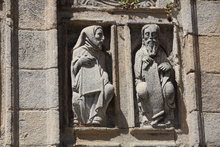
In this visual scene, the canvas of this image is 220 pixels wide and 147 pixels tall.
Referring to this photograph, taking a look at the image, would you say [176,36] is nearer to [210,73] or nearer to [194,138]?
[210,73]

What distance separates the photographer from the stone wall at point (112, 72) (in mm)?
8117

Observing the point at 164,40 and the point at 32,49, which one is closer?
the point at 32,49

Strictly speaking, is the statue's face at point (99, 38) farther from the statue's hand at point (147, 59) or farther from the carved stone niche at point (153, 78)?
the statue's hand at point (147, 59)

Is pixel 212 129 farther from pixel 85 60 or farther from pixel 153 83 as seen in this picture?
pixel 85 60

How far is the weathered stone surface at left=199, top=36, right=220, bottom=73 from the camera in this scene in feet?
28.2

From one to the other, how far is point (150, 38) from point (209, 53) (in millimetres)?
675

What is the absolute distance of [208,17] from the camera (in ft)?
28.8

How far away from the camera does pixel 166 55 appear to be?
868cm

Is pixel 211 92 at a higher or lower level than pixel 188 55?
lower

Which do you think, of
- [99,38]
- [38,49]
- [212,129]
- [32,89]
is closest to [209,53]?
[212,129]

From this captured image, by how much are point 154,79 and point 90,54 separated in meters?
0.72

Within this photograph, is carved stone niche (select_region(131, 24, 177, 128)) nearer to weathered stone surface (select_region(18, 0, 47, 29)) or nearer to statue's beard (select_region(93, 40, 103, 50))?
statue's beard (select_region(93, 40, 103, 50))

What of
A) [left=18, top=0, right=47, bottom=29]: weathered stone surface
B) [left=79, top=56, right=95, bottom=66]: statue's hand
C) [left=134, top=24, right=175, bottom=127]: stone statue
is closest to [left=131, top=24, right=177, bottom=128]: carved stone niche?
[left=134, top=24, right=175, bottom=127]: stone statue

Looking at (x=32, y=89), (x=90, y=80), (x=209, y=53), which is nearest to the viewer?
(x=32, y=89)
